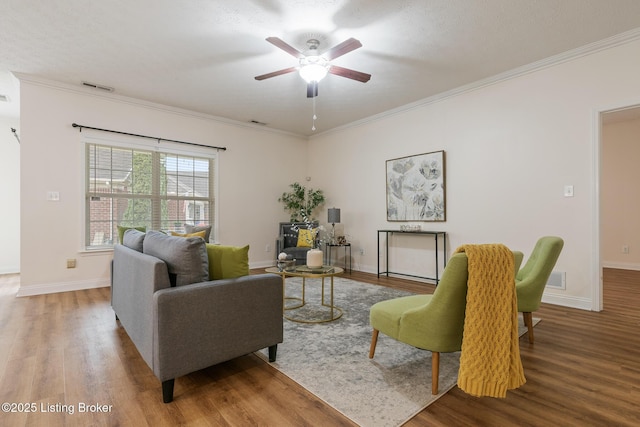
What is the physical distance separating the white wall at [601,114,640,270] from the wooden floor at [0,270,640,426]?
13.6ft

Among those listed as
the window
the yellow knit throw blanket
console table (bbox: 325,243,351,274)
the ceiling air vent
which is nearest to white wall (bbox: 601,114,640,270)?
console table (bbox: 325,243,351,274)

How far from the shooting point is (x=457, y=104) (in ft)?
14.9

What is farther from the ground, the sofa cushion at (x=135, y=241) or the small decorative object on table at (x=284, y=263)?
the sofa cushion at (x=135, y=241)

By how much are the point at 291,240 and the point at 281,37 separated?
11.9ft

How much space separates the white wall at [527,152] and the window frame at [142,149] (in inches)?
118

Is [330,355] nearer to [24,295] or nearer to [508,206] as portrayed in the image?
[508,206]

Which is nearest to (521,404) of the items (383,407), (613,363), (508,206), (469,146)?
(383,407)

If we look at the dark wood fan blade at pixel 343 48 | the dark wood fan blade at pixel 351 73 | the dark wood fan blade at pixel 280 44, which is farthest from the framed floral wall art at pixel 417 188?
the dark wood fan blade at pixel 280 44

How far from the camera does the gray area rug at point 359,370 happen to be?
67.2 inches

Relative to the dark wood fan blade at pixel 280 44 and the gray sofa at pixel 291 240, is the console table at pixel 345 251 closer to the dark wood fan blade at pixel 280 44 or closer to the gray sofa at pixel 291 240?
the gray sofa at pixel 291 240

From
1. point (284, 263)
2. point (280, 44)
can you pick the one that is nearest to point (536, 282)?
point (284, 263)

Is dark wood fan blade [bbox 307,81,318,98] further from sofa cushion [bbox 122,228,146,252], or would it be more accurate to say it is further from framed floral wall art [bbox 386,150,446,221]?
sofa cushion [bbox 122,228,146,252]

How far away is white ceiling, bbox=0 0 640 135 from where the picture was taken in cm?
274

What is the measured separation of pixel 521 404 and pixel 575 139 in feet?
10.2
